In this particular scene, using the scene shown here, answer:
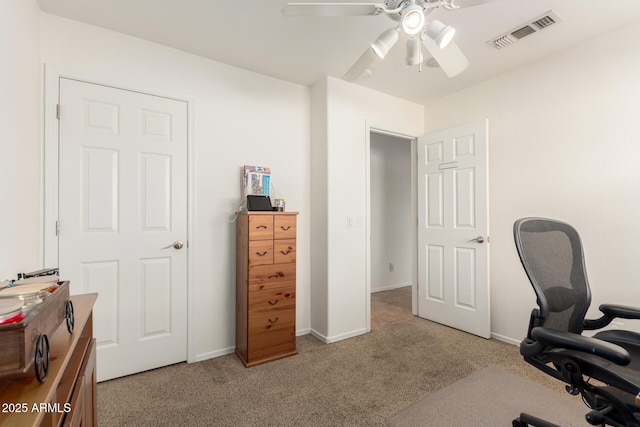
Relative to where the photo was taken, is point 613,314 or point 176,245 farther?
point 176,245

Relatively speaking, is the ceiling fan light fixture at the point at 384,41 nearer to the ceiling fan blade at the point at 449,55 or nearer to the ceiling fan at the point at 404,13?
the ceiling fan at the point at 404,13

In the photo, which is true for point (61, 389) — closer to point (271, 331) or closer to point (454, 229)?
point (271, 331)

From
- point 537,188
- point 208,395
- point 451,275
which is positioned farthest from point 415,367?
point 537,188

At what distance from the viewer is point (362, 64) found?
1.74m

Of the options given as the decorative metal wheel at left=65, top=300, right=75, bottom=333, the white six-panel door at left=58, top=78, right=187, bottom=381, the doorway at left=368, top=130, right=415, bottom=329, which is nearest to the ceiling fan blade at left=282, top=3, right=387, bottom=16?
the white six-panel door at left=58, top=78, right=187, bottom=381

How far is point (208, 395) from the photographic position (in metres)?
1.90

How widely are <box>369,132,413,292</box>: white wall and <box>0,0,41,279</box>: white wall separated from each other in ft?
12.8

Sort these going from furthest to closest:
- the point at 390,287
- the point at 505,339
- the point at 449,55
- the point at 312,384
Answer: the point at 390,287 → the point at 505,339 → the point at 312,384 → the point at 449,55

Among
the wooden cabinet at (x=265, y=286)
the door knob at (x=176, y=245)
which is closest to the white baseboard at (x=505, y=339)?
the wooden cabinet at (x=265, y=286)

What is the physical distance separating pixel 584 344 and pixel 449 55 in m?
1.55

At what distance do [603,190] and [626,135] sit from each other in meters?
0.42

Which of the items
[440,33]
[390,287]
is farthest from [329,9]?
Answer: [390,287]

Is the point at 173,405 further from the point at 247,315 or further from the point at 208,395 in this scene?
the point at 247,315

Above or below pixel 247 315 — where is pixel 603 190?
above
